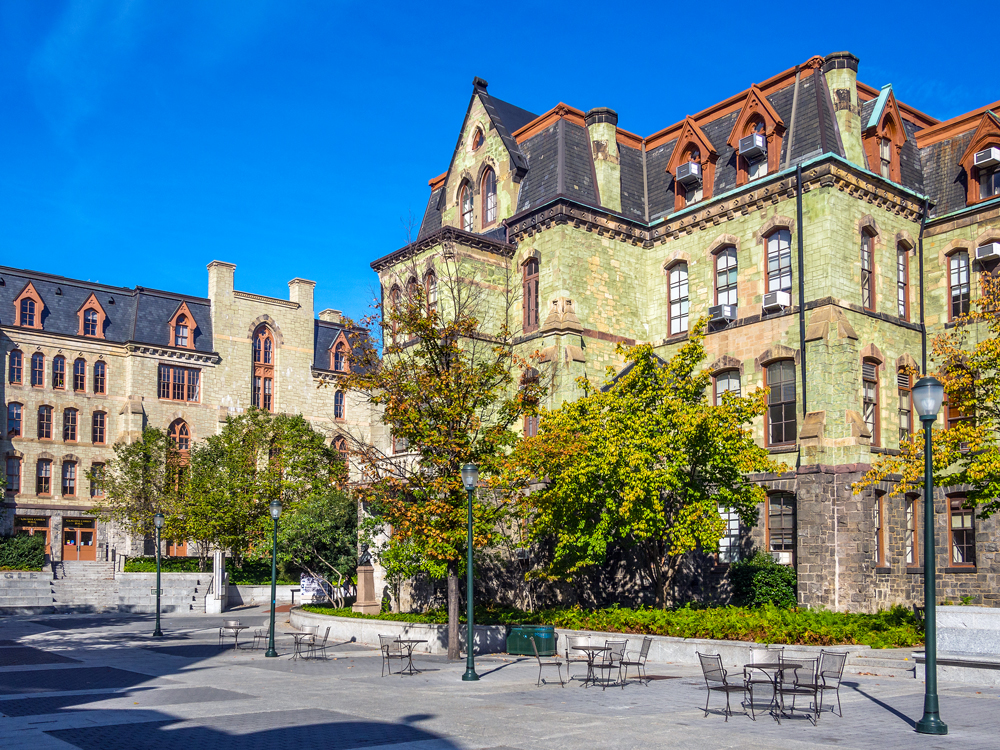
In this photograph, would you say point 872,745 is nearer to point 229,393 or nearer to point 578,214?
point 578,214

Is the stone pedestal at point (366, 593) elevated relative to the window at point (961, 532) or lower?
lower

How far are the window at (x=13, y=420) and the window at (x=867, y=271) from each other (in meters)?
47.7

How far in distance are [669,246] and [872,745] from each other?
2160cm

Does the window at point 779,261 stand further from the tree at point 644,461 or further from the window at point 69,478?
Answer: the window at point 69,478

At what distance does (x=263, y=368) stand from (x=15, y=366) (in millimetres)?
14660

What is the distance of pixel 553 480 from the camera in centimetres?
2303

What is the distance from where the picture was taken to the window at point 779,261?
27.1 meters

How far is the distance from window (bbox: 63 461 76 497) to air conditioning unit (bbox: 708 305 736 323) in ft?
141

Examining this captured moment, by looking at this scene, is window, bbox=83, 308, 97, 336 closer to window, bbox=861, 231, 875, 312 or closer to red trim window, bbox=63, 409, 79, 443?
red trim window, bbox=63, 409, 79, 443

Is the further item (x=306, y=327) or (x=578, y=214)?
(x=306, y=327)

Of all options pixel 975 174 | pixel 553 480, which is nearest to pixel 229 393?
pixel 553 480

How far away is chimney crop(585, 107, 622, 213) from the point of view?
1248 inches

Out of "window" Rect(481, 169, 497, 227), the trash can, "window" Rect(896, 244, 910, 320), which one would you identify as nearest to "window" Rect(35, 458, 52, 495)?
→ "window" Rect(481, 169, 497, 227)

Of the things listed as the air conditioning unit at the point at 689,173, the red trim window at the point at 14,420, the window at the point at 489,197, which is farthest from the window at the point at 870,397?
the red trim window at the point at 14,420
